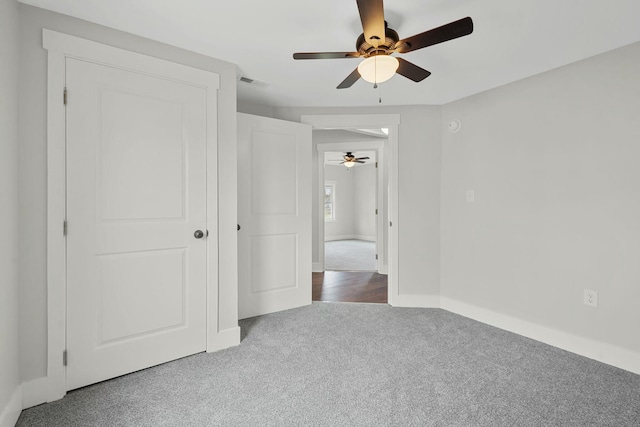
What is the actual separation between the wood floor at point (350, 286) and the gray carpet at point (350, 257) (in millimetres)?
422

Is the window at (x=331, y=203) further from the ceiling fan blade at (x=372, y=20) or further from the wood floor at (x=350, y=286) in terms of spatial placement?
the ceiling fan blade at (x=372, y=20)

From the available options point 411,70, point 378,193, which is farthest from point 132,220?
point 378,193

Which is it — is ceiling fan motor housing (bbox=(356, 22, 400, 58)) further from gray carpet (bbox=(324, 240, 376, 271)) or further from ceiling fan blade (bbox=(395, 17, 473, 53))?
gray carpet (bbox=(324, 240, 376, 271))

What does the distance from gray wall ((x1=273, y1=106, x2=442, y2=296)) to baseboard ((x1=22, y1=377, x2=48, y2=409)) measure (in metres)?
3.06

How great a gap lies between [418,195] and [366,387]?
2.22 metres

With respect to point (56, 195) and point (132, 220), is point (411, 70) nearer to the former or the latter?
point (132, 220)

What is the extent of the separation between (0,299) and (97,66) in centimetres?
142

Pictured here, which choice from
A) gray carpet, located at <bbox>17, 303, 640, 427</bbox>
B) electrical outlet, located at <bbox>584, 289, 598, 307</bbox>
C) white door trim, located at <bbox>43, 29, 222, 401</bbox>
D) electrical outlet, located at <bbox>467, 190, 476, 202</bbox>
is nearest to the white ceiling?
white door trim, located at <bbox>43, 29, 222, 401</bbox>

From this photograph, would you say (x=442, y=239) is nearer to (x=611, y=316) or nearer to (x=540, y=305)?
(x=540, y=305)

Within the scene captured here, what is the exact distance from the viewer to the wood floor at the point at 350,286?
3.88m

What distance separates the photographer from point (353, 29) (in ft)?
6.65

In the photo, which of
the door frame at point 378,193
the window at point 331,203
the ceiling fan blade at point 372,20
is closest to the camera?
the ceiling fan blade at point 372,20

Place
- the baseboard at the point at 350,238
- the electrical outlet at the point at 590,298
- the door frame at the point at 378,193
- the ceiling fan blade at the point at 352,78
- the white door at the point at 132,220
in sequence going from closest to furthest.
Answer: the white door at the point at 132,220 → the ceiling fan blade at the point at 352,78 → the electrical outlet at the point at 590,298 → the door frame at the point at 378,193 → the baseboard at the point at 350,238

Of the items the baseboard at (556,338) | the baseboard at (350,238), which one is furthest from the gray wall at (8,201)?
the baseboard at (350,238)
